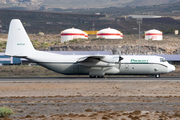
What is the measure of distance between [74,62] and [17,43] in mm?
8573

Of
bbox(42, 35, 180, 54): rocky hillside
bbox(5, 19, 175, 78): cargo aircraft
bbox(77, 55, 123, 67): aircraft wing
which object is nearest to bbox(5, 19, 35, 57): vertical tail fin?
bbox(5, 19, 175, 78): cargo aircraft

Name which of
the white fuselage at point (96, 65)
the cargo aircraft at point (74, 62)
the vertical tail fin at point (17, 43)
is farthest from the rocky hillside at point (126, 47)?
the vertical tail fin at point (17, 43)

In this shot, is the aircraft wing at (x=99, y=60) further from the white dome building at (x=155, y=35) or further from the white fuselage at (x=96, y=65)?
the white dome building at (x=155, y=35)

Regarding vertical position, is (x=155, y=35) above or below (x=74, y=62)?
above

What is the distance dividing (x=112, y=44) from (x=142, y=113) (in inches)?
3086

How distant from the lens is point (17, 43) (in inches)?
1646

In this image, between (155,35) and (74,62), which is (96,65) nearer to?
(74,62)

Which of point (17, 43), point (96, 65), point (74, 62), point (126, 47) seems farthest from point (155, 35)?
point (17, 43)

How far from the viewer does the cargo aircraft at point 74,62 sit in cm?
4162

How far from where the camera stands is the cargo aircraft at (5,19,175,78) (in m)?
41.6

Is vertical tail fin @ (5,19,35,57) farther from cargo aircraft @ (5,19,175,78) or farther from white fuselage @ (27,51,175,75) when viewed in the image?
white fuselage @ (27,51,175,75)

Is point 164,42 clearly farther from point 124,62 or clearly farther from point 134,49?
point 124,62

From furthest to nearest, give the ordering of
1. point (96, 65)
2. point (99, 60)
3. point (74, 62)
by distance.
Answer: point (74, 62), point (96, 65), point (99, 60)

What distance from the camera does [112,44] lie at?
9562cm
